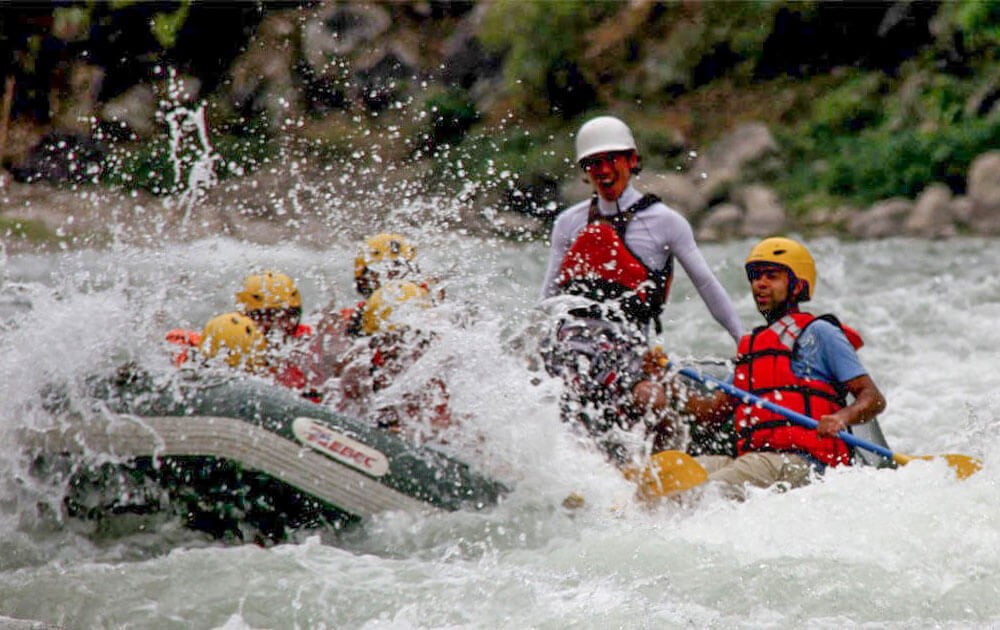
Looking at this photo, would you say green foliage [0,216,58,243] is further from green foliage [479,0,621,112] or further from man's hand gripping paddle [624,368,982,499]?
man's hand gripping paddle [624,368,982,499]

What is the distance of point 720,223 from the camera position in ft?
47.5

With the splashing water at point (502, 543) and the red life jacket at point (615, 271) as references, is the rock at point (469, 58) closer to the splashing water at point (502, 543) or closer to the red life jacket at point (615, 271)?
the splashing water at point (502, 543)

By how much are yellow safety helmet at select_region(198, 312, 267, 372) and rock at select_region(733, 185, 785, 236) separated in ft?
31.6

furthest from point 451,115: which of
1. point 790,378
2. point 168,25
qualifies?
point 790,378

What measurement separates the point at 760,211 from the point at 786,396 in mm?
10239

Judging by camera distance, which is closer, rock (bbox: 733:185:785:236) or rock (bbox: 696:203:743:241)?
rock (bbox: 696:203:743:241)

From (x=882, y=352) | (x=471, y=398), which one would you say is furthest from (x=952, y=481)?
(x=882, y=352)

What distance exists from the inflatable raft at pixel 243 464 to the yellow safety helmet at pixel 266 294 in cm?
110

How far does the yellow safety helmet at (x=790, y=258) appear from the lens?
474 centimetres

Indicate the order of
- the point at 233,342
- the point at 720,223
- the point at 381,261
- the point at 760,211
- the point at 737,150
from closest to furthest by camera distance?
1. the point at 233,342
2. the point at 381,261
3. the point at 720,223
4. the point at 760,211
5. the point at 737,150

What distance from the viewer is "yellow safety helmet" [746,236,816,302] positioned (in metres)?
4.74

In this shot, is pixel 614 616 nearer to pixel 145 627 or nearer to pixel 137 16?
pixel 145 627

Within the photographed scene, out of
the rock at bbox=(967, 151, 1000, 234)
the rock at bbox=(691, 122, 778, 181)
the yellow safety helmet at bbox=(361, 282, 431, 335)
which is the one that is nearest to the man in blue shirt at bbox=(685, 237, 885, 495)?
the yellow safety helmet at bbox=(361, 282, 431, 335)

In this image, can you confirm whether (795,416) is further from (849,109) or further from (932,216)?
(849,109)
